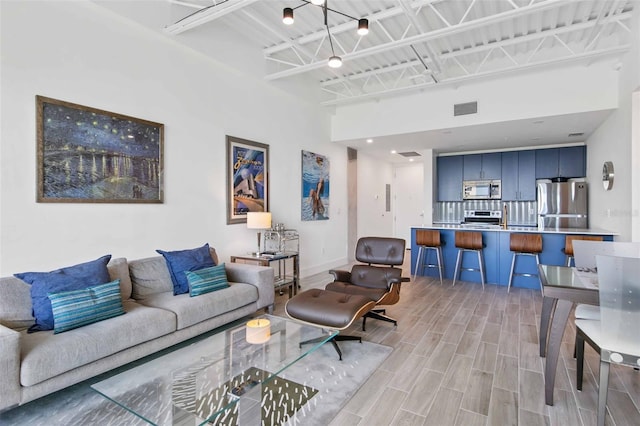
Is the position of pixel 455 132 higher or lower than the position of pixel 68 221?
higher

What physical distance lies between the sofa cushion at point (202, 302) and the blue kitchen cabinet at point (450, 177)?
19.7ft

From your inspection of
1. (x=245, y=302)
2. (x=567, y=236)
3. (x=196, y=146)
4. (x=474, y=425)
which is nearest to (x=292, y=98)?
(x=196, y=146)

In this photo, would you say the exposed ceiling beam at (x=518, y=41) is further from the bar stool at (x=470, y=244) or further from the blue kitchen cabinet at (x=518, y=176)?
the blue kitchen cabinet at (x=518, y=176)

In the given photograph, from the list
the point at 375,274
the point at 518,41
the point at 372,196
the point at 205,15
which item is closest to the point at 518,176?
the point at 372,196

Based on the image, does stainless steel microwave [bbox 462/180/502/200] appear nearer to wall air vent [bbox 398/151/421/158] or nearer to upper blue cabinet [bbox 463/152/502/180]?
upper blue cabinet [bbox 463/152/502/180]

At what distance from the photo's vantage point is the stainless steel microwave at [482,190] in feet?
24.4

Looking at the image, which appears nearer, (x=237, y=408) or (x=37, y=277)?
(x=237, y=408)

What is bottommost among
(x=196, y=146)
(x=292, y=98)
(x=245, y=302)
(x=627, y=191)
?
(x=245, y=302)

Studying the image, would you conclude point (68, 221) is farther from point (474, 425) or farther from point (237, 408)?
point (474, 425)

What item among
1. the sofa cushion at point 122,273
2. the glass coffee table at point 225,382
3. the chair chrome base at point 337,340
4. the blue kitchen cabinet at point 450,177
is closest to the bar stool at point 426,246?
the blue kitchen cabinet at point 450,177

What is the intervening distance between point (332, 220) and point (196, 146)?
341cm

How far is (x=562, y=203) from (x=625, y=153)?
9.10ft

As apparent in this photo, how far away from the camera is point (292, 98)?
565 cm

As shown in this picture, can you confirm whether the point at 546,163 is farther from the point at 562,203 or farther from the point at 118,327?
the point at 118,327
